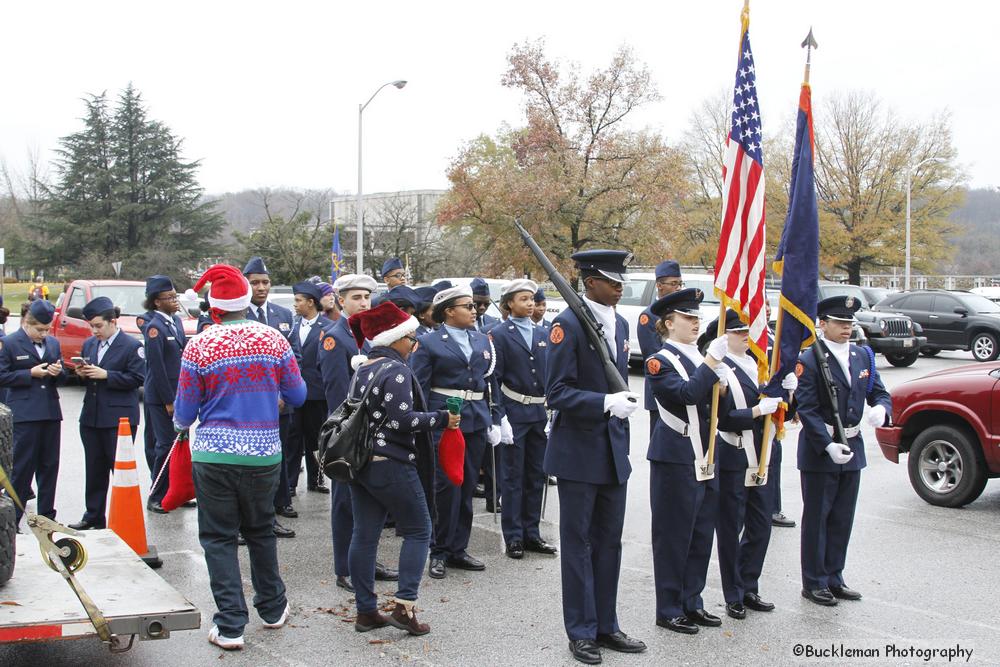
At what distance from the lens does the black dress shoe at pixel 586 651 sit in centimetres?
494

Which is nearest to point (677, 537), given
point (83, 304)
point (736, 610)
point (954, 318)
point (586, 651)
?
point (736, 610)

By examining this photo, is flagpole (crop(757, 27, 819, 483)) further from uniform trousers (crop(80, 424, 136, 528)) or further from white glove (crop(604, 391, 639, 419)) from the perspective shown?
uniform trousers (crop(80, 424, 136, 528))

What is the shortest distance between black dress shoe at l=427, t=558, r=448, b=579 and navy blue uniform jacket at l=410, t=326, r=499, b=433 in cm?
94

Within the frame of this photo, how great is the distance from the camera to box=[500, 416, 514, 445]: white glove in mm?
7324

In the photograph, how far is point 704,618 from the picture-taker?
5555mm

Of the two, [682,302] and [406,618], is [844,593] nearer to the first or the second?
[682,302]

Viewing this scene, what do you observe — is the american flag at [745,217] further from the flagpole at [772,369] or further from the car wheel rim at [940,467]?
the car wheel rim at [940,467]

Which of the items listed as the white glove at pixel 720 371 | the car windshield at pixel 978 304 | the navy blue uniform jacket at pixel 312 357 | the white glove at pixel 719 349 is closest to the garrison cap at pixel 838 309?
the white glove at pixel 720 371

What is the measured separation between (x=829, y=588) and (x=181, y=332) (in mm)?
5687

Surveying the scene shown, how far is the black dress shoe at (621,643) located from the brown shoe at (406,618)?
3.41 ft

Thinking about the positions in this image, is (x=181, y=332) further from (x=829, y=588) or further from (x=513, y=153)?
(x=513, y=153)

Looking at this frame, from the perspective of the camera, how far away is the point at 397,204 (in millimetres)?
45031

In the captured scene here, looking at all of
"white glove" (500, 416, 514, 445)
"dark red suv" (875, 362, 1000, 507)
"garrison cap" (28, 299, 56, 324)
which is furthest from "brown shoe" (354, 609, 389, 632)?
"dark red suv" (875, 362, 1000, 507)

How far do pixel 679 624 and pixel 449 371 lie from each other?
2408mm
